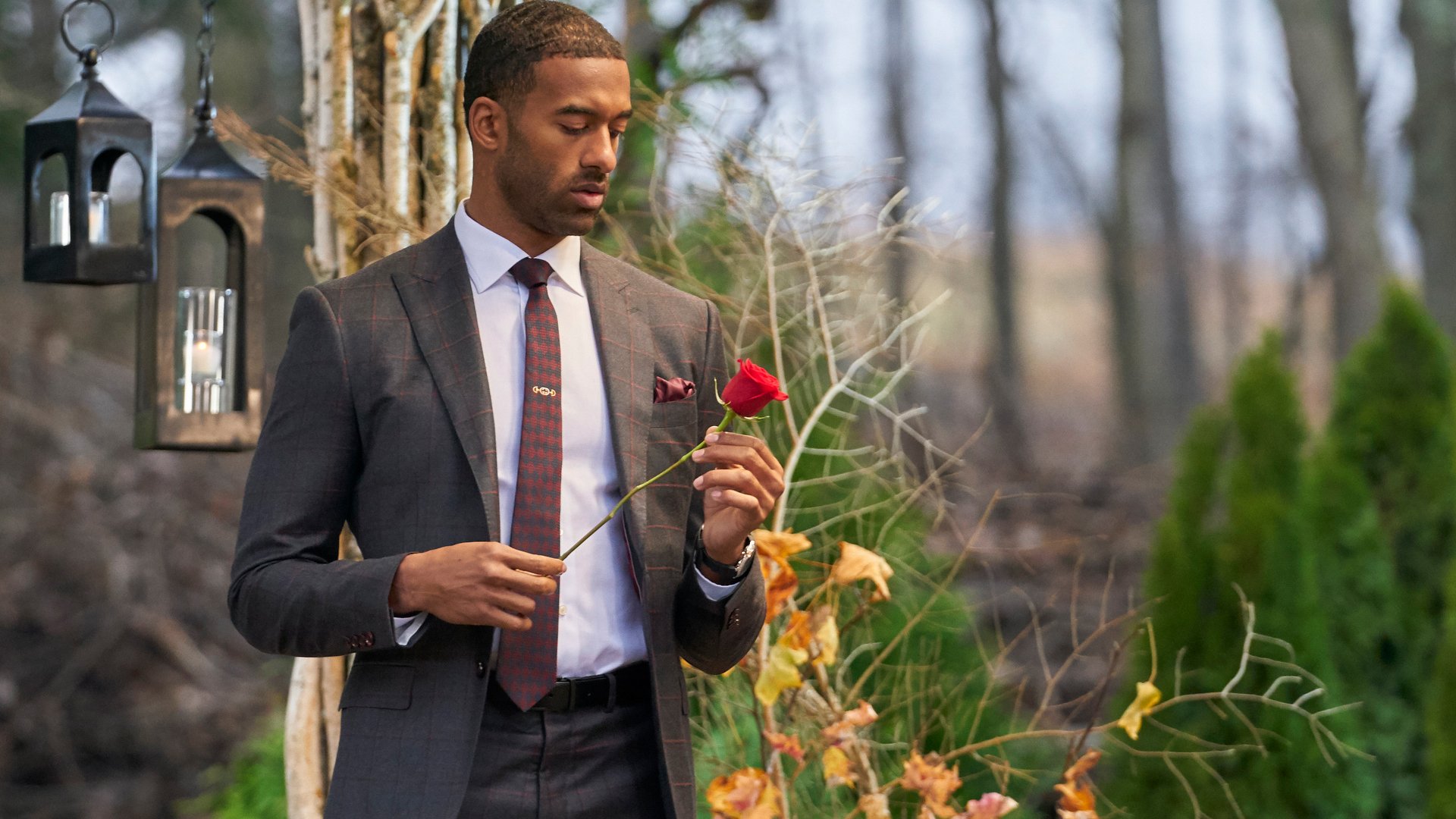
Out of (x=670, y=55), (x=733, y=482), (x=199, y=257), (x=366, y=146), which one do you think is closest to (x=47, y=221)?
(x=366, y=146)

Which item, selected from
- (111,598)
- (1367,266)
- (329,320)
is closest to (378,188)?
(329,320)

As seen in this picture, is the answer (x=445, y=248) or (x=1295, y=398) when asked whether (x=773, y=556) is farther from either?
(x=1295, y=398)

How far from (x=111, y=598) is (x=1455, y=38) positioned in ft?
23.8

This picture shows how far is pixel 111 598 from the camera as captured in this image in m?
6.68

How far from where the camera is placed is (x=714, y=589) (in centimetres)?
164

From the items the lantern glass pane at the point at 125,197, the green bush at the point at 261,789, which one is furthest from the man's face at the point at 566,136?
the lantern glass pane at the point at 125,197

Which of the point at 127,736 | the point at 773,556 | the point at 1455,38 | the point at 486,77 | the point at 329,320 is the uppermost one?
the point at 1455,38

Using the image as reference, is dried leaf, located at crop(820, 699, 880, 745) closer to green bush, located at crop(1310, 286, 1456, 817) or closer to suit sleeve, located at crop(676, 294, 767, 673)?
suit sleeve, located at crop(676, 294, 767, 673)

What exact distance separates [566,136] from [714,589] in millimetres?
516

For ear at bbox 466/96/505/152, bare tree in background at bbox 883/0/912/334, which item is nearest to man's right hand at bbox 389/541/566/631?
ear at bbox 466/96/505/152

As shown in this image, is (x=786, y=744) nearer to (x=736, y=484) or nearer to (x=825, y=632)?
(x=825, y=632)

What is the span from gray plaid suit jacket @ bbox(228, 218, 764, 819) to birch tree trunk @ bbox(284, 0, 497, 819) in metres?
1.04

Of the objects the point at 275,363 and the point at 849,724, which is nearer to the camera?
the point at 849,724

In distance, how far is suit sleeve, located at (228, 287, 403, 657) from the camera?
1.50 m
